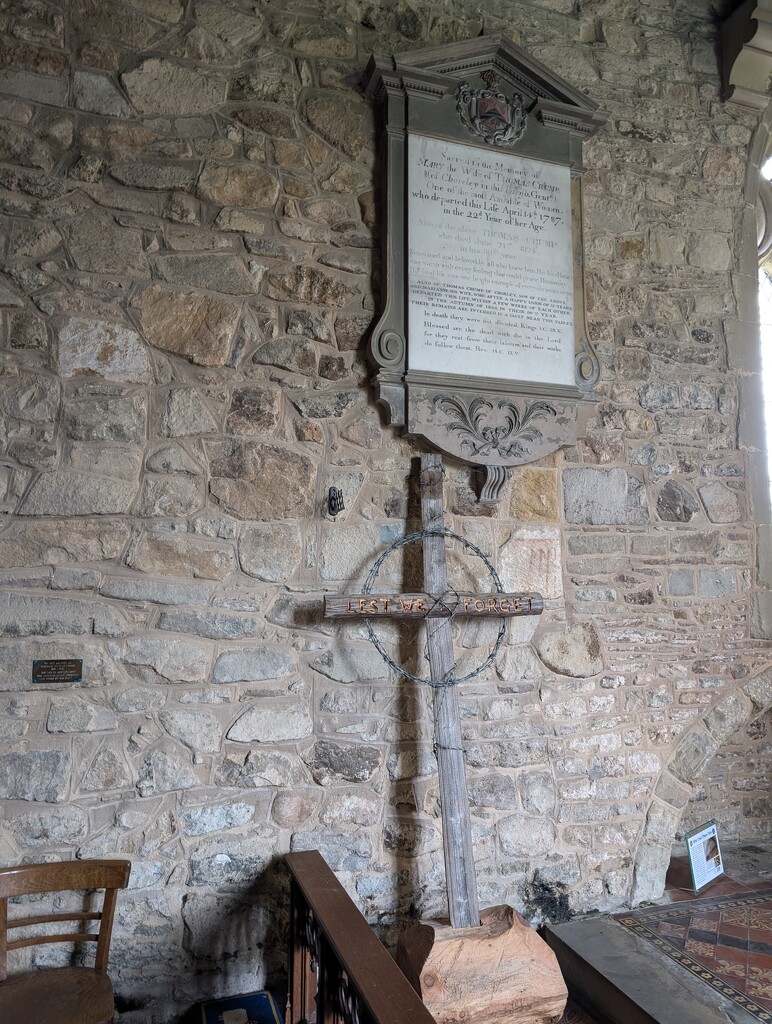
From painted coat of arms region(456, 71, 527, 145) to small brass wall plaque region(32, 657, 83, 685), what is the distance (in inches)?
98.6

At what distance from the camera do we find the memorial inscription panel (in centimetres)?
272

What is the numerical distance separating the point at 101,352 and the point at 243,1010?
218cm

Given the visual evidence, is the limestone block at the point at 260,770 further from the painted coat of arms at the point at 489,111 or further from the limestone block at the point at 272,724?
the painted coat of arms at the point at 489,111

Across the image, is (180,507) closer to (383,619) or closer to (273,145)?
(383,619)

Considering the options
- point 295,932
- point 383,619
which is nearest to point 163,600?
point 383,619

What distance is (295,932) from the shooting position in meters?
2.16

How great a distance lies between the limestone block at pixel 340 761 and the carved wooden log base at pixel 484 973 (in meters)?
0.51

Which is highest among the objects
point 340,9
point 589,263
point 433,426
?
point 340,9

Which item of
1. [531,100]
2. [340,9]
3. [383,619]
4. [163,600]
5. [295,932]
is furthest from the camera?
[531,100]

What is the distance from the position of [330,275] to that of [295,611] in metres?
1.26

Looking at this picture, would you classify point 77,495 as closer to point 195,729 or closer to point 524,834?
point 195,729

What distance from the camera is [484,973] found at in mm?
2162

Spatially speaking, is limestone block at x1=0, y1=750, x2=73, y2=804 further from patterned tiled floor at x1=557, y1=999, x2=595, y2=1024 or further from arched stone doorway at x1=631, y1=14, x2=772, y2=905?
arched stone doorway at x1=631, y1=14, x2=772, y2=905

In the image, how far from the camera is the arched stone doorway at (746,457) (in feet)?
9.47
